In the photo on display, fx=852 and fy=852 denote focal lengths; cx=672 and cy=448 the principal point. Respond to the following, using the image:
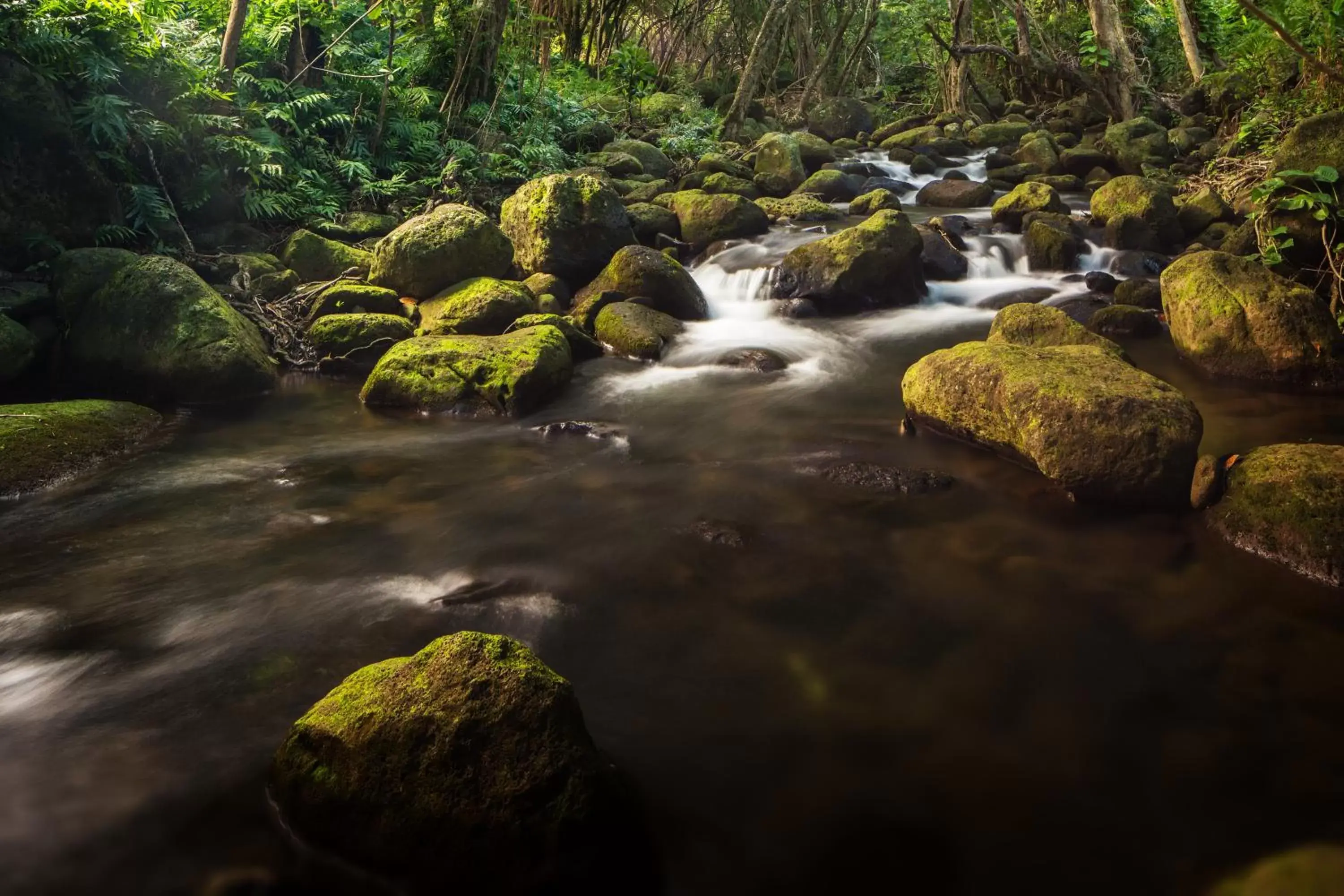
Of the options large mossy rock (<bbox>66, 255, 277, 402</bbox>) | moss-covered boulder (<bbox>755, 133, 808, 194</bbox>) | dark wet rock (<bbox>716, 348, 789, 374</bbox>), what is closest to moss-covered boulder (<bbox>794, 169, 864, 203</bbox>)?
moss-covered boulder (<bbox>755, 133, 808, 194</bbox>)

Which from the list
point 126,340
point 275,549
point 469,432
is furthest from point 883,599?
point 126,340

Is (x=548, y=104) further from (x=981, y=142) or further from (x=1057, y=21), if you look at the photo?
(x=1057, y=21)

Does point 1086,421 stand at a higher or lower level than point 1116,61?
lower

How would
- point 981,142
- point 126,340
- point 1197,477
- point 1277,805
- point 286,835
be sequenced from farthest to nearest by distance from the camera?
1. point 981,142
2. point 126,340
3. point 1197,477
4. point 1277,805
5. point 286,835

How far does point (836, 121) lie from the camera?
2072 centimetres

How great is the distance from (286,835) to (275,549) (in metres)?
2.57

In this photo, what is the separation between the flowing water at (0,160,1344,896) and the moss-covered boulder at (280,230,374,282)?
3.80m

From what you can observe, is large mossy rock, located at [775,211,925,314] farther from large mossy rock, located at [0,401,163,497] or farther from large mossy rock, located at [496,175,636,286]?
large mossy rock, located at [0,401,163,497]

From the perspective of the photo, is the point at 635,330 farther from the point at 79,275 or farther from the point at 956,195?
the point at 956,195

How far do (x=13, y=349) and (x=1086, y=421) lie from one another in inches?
328

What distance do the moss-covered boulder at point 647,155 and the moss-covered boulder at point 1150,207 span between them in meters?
7.42

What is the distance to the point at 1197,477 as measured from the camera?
16.4ft

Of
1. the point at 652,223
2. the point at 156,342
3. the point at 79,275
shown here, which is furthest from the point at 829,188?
the point at 79,275

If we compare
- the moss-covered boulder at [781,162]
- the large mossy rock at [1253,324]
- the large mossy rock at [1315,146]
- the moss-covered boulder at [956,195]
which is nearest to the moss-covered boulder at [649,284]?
Result: the large mossy rock at [1253,324]
